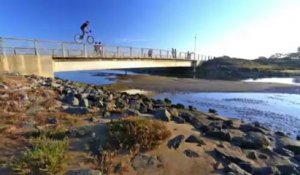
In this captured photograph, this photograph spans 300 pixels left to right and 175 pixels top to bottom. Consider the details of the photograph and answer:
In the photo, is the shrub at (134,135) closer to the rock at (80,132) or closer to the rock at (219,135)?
the rock at (80,132)

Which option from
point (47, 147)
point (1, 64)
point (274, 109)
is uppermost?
point (1, 64)

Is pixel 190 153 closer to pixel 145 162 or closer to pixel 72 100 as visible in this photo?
pixel 145 162

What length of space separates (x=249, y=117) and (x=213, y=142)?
9.35 m

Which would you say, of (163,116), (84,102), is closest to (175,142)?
(163,116)

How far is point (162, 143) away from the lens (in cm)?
779

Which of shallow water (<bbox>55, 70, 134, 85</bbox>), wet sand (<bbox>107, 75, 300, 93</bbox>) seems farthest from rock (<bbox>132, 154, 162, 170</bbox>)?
shallow water (<bbox>55, 70, 134, 85</bbox>)

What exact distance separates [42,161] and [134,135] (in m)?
2.17

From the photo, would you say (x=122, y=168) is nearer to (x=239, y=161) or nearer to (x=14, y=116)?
(x=239, y=161)

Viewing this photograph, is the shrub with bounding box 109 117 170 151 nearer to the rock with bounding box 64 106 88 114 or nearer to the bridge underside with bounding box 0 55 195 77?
the rock with bounding box 64 106 88 114

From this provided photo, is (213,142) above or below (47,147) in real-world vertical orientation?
below

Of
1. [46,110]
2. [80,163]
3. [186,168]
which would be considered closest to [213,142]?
[186,168]

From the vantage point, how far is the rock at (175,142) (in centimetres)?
781

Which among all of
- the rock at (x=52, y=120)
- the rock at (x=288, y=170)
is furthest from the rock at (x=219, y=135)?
the rock at (x=52, y=120)

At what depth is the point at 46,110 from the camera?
1008 cm
